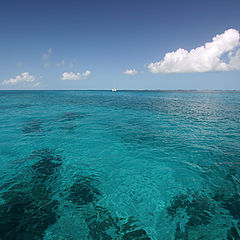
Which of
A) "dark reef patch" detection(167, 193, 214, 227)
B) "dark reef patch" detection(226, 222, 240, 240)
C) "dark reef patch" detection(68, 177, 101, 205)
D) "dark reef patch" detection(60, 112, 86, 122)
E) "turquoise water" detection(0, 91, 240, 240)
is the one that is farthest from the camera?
"dark reef patch" detection(60, 112, 86, 122)

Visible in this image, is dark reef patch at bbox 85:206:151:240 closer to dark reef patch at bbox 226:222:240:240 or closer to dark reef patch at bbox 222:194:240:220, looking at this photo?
dark reef patch at bbox 226:222:240:240

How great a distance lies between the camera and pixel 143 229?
17.6ft

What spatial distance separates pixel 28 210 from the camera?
5.88 meters

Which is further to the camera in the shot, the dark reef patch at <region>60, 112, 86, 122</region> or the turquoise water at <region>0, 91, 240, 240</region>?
the dark reef patch at <region>60, 112, 86, 122</region>

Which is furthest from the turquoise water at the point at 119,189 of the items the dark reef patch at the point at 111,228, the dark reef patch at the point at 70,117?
the dark reef patch at the point at 70,117

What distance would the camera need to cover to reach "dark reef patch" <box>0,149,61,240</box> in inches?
199

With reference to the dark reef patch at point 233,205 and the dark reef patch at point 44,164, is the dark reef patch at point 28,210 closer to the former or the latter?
the dark reef patch at point 44,164

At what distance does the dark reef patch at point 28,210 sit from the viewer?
5.06 metres

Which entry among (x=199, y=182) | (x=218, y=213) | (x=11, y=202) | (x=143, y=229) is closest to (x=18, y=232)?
(x=11, y=202)

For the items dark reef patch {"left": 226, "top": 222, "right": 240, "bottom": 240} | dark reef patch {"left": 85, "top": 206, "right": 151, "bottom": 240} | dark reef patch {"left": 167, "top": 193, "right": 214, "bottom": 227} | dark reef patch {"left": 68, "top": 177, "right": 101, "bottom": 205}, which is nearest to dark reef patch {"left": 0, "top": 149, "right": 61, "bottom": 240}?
dark reef patch {"left": 68, "top": 177, "right": 101, "bottom": 205}

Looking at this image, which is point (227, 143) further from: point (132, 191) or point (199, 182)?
point (132, 191)

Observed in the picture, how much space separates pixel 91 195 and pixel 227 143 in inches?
555

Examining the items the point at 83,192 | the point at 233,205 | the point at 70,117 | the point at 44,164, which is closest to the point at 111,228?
the point at 83,192

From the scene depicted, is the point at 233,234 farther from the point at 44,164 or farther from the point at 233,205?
the point at 44,164
